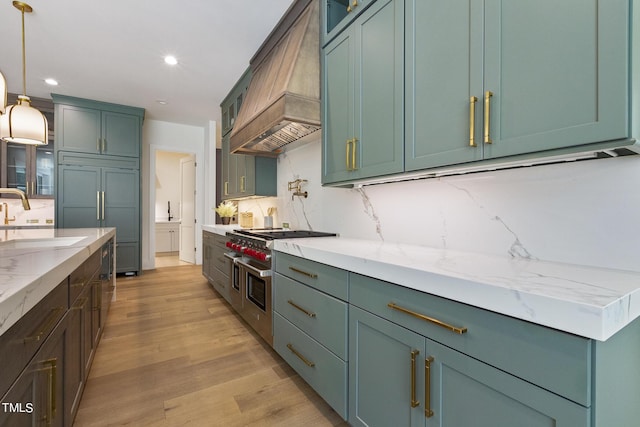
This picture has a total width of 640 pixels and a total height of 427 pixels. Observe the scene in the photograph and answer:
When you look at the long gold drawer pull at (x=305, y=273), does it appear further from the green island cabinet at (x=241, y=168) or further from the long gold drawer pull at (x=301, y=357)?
the green island cabinet at (x=241, y=168)

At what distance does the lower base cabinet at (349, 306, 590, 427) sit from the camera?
2.49 feet

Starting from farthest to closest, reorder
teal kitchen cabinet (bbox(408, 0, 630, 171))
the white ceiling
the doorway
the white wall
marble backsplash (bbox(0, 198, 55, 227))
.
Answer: the doorway < the white wall < marble backsplash (bbox(0, 198, 55, 227)) < the white ceiling < teal kitchen cabinet (bbox(408, 0, 630, 171))

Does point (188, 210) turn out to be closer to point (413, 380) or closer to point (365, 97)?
point (365, 97)

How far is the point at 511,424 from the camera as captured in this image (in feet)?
2.63

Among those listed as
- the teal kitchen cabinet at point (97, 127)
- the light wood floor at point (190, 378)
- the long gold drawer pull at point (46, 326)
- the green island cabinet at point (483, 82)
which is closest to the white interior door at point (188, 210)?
the teal kitchen cabinet at point (97, 127)

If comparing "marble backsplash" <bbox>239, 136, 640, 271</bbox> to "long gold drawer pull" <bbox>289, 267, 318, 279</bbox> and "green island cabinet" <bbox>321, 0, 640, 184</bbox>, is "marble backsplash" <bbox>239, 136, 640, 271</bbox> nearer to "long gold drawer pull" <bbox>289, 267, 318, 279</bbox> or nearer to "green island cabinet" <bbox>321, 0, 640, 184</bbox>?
"green island cabinet" <bbox>321, 0, 640, 184</bbox>

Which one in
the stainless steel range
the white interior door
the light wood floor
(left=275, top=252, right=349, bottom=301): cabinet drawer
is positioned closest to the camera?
(left=275, top=252, right=349, bottom=301): cabinet drawer

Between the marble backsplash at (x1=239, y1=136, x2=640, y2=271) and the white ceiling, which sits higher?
the white ceiling

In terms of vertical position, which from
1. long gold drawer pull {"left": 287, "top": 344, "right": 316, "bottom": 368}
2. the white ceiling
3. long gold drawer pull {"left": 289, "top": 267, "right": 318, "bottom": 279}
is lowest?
long gold drawer pull {"left": 287, "top": 344, "right": 316, "bottom": 368}

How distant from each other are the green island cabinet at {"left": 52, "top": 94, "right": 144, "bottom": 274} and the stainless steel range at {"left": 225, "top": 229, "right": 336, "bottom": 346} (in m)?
2.77

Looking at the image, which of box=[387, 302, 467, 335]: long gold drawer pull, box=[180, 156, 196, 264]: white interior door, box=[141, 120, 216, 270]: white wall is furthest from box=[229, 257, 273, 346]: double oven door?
box=[180, 156, 196, 264]: white interior door

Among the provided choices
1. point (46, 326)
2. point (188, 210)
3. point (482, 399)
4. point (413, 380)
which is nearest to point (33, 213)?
point (188, 210)

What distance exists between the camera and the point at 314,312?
1.67 m

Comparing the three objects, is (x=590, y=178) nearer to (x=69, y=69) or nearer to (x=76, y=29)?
(x=76, y=29)
